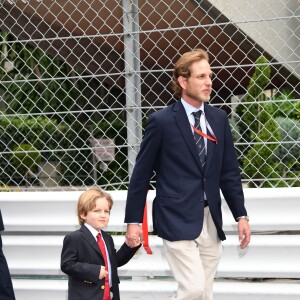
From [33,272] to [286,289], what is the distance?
61.5 inches

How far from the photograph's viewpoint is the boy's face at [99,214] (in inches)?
157

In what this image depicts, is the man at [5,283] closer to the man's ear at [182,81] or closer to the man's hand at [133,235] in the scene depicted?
the man's hand at [133,235]

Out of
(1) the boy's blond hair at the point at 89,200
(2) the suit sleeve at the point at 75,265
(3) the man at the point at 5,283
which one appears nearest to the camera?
(2) the suit sleeve at the point at 75,265

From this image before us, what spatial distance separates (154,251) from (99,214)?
30.5 inches

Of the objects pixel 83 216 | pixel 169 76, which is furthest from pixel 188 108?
pixel 169 76

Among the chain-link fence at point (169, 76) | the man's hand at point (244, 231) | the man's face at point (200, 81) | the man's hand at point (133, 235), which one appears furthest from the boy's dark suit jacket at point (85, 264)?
the man's face at point (200, 81)

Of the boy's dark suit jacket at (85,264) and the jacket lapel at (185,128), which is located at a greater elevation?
the jacket lapel at (185,128)

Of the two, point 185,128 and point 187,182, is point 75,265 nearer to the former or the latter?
point 187,182

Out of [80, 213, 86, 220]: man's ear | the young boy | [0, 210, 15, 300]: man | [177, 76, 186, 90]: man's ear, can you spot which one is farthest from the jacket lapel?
[0, 210, 15, 300]: man

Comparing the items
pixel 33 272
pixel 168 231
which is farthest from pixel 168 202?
pixel 33 272

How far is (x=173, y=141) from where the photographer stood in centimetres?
384

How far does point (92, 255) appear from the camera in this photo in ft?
13.0

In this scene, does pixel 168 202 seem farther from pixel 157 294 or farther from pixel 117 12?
pixel 117 12

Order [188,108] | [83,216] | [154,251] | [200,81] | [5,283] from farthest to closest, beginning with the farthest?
[154,251] → [5,283] → [83,216] → [188,108] → [200,81]
